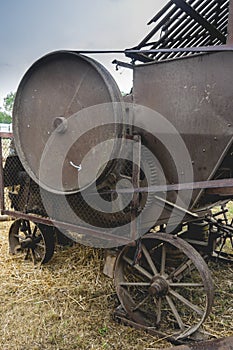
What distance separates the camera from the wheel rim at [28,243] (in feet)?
11.6

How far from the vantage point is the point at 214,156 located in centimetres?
214

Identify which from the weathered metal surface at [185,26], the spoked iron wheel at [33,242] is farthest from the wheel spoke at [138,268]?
the weathered metal surface at [185,26]

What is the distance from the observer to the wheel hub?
2369 millimetres

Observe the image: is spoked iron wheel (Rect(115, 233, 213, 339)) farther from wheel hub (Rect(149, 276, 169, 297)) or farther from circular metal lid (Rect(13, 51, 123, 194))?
circular metal lid (Rect(13, 51, 123, 194))

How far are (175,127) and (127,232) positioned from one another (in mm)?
871

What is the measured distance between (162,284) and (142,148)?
978 millimetres

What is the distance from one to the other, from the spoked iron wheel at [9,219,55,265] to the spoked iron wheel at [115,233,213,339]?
94cm

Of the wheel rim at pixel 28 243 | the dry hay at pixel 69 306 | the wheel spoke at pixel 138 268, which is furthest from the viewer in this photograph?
the wheel rim at pixel 28 243

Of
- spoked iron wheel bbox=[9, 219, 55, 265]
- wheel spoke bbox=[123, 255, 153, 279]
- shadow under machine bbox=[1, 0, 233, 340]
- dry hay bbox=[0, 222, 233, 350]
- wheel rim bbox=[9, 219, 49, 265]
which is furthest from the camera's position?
wheel rim bbox=[9, 219, 49, 265]

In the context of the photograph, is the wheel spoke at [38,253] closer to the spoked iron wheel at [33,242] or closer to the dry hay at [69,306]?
the spoked iron wheel at [33,242]

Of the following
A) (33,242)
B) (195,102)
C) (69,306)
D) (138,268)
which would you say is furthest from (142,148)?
(33,242)


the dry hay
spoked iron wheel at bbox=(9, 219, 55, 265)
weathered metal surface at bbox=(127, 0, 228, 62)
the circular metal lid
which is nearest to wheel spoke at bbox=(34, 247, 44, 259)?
spoked iron wheel at bbox=(9, 219, 55, 265)

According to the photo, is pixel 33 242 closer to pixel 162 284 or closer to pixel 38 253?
pixel 38 253

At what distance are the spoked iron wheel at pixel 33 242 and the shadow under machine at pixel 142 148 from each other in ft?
1.86
